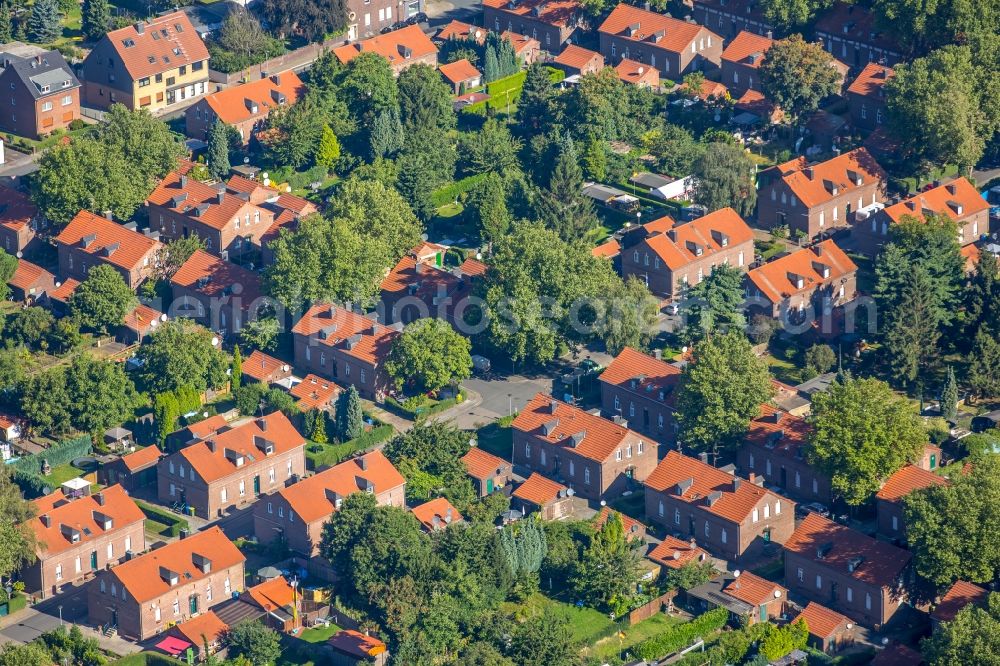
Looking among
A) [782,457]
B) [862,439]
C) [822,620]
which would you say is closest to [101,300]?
[782,457]

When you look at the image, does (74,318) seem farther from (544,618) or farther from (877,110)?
(877,110)

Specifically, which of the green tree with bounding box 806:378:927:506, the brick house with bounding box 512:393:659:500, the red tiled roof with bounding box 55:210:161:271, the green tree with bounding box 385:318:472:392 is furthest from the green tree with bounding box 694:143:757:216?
the red tiled roof with bounding box 55:210:161:271

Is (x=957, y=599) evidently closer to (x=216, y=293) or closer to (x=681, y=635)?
(x=681, y=635)

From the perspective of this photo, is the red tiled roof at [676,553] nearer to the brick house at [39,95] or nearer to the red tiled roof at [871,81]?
the red tiled roof at [871,81]

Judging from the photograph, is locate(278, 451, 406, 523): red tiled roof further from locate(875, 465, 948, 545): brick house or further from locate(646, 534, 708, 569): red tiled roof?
locate(875, 465, 948, 545): brick house

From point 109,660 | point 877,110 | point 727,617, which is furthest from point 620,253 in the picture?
point 109,660

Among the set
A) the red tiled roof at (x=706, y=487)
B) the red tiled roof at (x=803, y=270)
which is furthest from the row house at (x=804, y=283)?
the red tiled roof at (x=706, y=487)
